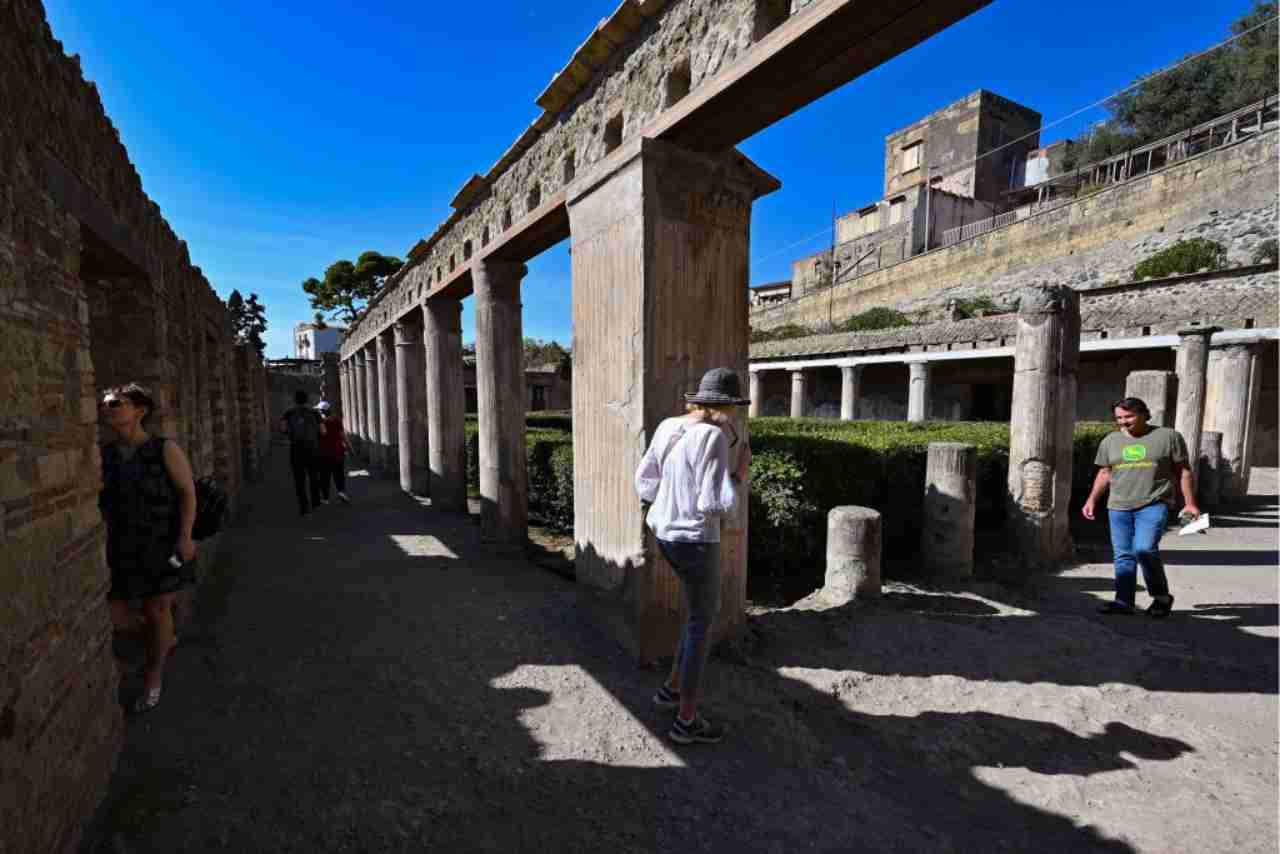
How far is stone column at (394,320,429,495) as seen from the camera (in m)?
9.61

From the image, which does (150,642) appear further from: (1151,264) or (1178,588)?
(1151,264)

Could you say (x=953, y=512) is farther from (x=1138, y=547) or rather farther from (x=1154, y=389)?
(x=1154, y=389)

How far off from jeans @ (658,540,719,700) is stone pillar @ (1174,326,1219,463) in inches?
409

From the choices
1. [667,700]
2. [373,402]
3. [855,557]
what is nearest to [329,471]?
[373,402]

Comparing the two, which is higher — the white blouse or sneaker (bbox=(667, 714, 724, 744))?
the white blouse

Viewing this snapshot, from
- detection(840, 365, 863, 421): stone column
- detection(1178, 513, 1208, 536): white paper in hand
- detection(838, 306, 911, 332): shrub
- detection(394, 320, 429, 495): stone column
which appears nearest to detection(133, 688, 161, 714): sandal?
detection(1178, 513, 1208, 536): white paper in hand

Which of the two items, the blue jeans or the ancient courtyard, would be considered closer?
the ancient courtyard

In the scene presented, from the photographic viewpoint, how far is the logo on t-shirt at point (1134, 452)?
Result: 4.39m

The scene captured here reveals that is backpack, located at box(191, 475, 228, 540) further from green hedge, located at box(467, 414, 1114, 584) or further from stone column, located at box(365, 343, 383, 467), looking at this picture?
stone column, located at box(365, 343, 383, 467)

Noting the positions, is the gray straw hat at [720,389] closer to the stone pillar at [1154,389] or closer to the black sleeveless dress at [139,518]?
the black sleeveless dress at [139,518]

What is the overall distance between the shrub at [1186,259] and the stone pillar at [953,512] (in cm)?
1747

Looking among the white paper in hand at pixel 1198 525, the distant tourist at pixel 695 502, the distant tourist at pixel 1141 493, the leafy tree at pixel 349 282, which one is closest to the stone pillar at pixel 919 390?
the distant tourist at pixel 1141 493

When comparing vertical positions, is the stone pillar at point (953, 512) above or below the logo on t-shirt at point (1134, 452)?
below

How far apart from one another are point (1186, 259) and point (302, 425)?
24314 millimetres
